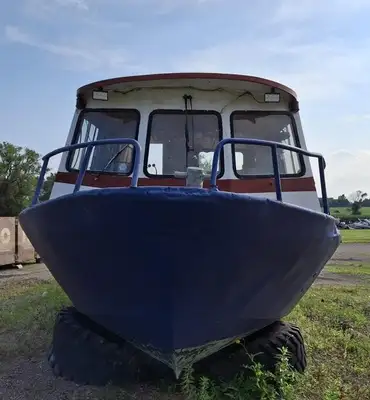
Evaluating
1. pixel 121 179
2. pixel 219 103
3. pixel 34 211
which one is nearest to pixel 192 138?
pixel 219 103

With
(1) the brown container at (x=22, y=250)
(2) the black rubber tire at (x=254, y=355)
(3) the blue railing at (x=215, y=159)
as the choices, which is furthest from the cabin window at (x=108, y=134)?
(1) the brown container at (x=22, y=250)

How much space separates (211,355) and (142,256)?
1618 millimetres

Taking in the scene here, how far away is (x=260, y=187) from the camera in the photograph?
5.11 m

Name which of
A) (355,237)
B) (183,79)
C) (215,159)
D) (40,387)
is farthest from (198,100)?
(355,237)

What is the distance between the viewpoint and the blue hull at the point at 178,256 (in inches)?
123

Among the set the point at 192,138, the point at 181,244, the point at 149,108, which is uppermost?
the point at 149,108

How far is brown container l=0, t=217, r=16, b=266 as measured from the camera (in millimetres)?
14945

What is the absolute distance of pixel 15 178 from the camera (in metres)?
53.9

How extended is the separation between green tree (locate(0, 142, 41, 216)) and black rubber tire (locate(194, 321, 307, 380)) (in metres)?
45.7

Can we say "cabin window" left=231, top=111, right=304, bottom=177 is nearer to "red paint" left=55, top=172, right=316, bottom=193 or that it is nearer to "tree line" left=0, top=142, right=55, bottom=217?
"red paint" left=55, top=172, right=316, bottom=193

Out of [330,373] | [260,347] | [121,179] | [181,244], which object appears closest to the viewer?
[181,244]

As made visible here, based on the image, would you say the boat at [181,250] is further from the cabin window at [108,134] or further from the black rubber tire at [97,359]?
the black rubber tire at [97,359]

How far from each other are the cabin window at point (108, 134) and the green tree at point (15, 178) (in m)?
44.1

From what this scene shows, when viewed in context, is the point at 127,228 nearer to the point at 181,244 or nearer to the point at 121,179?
the point at 181,244
